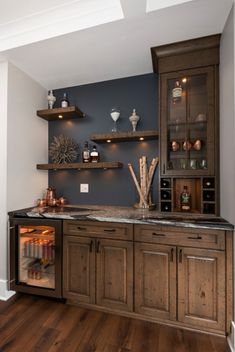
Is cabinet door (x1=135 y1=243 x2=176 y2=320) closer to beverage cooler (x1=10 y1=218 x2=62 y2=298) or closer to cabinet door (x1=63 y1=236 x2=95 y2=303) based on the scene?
cabinet door (x1=63 y1=236 x2=95 y2=303)

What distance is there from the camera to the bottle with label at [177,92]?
2.11 meters

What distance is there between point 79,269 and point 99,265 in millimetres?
229

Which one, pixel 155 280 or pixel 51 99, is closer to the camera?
pixel 155 280

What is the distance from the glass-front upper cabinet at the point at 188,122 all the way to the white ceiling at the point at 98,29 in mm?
389

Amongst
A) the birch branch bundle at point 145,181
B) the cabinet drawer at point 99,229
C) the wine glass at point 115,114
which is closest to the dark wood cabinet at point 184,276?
the cabinet drawer at point 99,229

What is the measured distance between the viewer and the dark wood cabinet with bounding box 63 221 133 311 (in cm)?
187

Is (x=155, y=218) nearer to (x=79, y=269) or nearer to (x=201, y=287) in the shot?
(x=201, y=287)

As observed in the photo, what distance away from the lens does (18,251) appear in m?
2.24

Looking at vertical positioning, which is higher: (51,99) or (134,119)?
(51,99)

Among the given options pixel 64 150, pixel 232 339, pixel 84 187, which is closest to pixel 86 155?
pixel 64 150

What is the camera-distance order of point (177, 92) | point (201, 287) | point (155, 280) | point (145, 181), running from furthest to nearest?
point (145, 181) < point (177, 92) < point (155, 280) < point (201, 287)

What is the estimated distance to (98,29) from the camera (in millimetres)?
1786

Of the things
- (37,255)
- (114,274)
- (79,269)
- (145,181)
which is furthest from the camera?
(145,181)

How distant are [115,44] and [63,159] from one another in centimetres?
148
